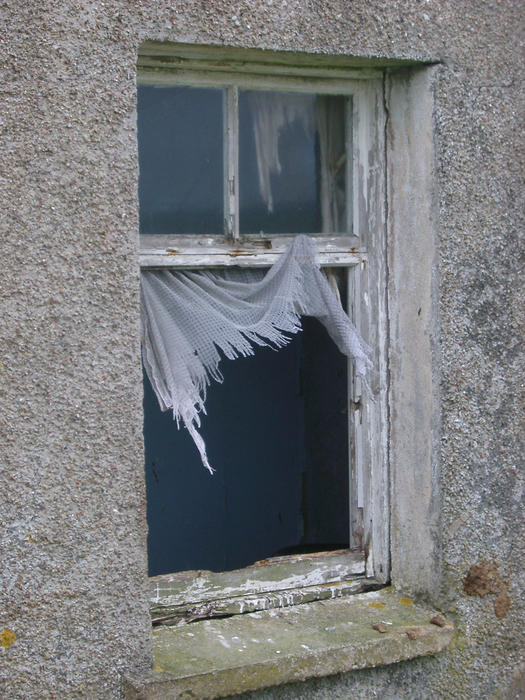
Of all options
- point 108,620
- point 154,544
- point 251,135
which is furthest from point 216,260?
point 154,544

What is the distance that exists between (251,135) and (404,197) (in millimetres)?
552

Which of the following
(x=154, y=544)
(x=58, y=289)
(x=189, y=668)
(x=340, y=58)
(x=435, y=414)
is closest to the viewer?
(x=58, y=289)

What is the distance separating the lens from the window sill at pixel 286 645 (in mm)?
2510

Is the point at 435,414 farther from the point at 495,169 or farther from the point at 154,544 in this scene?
the point at 154,544

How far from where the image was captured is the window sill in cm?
251

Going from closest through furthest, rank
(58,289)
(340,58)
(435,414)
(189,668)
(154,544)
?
(58,289) → (189,668) → (340,58) → (435,414) → (154,544)

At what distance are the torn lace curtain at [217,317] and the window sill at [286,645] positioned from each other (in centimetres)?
56

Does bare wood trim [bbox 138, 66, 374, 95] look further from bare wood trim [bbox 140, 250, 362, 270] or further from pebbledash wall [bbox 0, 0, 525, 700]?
bare wood trim [bbox 140, 250, 362, 270]

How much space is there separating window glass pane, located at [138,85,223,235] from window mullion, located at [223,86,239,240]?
0.02 m

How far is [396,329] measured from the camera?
310 cm

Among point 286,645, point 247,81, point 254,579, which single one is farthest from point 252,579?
point 247,81

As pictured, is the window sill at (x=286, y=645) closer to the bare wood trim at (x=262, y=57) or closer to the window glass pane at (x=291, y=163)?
the window glass pane at (x=291, y=163)

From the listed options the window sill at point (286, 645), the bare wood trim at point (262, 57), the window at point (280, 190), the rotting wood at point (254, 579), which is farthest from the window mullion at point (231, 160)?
the window sill at point (286, 645)

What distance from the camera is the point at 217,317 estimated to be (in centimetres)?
278
